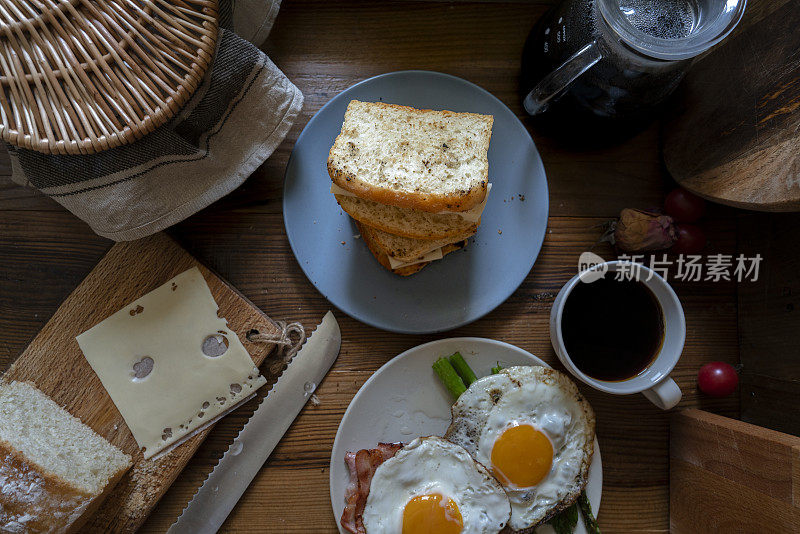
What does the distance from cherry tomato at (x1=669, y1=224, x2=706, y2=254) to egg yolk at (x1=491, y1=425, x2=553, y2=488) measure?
80cm

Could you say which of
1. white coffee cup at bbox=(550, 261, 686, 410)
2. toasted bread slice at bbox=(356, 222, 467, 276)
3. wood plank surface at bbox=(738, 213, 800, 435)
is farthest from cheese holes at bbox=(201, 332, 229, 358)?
wood plank surface at bbox=(738, 213, 800, 435)

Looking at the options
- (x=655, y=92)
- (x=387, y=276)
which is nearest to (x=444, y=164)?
(x=387, y=276)

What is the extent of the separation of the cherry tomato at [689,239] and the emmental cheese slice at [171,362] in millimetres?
1459

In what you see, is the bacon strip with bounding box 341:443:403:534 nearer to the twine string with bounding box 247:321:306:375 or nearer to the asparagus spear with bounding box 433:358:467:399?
the asparagus spear with bounding box 433:358:467:399

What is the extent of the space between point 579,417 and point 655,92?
981 mm

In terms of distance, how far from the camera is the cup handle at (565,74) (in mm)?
1246

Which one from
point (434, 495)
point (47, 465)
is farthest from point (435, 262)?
point (47, 465)

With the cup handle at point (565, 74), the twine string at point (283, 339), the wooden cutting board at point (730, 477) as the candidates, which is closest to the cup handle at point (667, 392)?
the wooden cutting board at point (730, 477)

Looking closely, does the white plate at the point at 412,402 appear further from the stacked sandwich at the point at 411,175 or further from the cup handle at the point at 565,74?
the cup handle at the point at 565,74

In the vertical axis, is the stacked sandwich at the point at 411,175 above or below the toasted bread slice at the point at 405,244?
above

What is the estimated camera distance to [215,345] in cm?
155

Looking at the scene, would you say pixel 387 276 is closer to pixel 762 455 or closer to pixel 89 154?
pixel 89 154

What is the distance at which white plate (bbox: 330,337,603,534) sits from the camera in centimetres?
150

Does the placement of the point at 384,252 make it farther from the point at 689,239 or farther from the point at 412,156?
the point at 689,239
